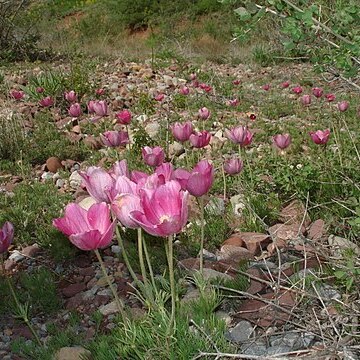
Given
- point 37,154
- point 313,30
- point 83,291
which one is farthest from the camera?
point 37,154

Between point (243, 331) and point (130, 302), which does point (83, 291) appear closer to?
point (130, 302)

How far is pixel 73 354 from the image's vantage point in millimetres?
2156

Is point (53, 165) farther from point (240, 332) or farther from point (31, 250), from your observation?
point (240, 332)

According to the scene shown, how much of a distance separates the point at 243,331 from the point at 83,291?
107 cm

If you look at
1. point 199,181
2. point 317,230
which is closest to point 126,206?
point 199,181

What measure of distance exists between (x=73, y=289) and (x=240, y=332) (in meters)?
1.10

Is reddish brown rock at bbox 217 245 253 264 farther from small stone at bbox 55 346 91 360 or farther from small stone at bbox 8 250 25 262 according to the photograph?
small stone at bbox 8 250 25 262

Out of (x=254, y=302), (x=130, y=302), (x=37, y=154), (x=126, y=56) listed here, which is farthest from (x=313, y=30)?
(x=126, y=56)

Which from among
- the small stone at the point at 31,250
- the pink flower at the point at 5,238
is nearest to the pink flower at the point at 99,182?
the pink flower at the point at 5,238

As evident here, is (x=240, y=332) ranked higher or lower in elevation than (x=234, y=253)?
higher

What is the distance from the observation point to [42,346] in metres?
2.31

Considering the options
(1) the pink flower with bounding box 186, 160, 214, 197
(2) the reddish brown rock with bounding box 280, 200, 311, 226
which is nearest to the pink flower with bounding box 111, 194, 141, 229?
(1) the pink flower with bounding box 186, 160, 214, 197

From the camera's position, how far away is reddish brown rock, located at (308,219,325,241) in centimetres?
299

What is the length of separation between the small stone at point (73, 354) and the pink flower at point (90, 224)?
0.58 meters
